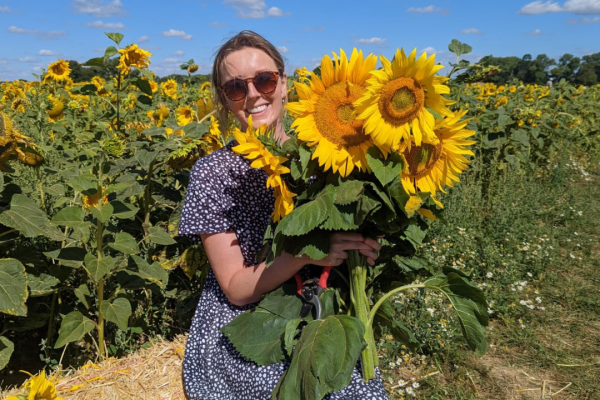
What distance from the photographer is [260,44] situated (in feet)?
6.39

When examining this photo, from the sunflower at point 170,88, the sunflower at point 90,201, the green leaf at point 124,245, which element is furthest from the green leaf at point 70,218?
the sunflower at point 170,88

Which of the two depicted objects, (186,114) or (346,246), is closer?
(346,246)

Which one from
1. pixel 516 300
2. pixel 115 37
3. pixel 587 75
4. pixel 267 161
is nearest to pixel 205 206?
pixel 267 161

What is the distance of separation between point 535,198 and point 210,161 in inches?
156

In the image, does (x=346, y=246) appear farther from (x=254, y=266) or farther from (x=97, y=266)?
Result: (x=97, y=266)

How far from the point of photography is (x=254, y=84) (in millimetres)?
1861

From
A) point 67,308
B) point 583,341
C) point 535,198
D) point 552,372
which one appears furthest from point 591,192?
point 67,308

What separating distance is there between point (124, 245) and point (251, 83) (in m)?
0.79

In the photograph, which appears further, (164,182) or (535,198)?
(535,198)

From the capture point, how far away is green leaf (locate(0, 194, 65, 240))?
1754 mm

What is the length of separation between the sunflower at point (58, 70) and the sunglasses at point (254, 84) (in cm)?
351

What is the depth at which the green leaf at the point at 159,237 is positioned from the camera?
2.22 meters

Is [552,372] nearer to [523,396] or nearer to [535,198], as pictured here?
[523,396]

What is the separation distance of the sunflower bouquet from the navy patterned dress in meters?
0.40
